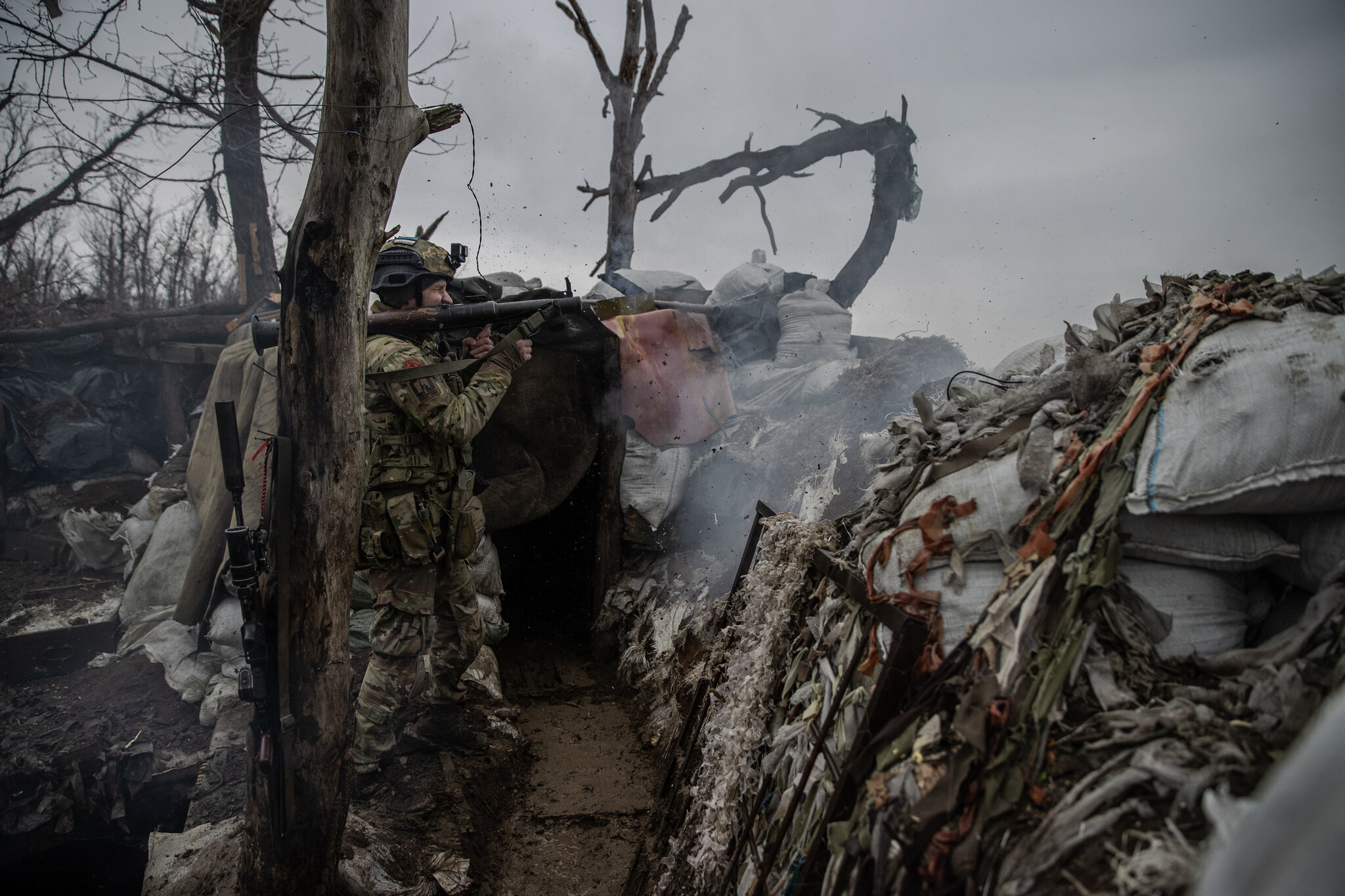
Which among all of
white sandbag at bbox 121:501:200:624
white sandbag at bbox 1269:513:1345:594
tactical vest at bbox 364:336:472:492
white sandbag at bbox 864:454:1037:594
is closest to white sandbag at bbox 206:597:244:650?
white sandbag at bbox 121:501:200:624

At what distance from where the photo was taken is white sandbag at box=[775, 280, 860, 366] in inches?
193

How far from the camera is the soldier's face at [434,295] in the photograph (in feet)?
9.52

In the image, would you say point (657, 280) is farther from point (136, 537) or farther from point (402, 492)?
point (136, 537)

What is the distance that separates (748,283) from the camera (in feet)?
17.2

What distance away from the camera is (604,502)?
4238mm

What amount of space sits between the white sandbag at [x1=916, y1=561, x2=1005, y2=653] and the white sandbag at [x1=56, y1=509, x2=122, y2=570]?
5989mm

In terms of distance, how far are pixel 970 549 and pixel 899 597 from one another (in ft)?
0.60

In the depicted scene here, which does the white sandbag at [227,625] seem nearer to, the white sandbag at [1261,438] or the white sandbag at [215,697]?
the white sandbag at [215,697]

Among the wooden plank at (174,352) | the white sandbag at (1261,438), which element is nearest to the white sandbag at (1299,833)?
the white sandbag at (1261,438)

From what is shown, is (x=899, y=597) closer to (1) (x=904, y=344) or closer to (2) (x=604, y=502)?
(2) (x=604, y=502)

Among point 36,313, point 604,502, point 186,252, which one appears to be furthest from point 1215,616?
point 186,252

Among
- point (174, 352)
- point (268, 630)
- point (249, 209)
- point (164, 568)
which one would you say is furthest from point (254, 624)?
point (249, 209)

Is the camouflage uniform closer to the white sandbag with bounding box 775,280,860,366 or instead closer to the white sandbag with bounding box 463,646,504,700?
the white sandbag with bounding box 463,646,504,700

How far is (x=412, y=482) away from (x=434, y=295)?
83 centimetres
